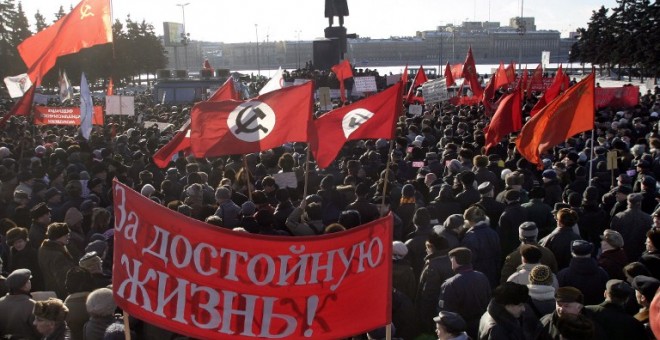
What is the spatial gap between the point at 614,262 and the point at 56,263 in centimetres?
473

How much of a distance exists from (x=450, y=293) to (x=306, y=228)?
2.03m

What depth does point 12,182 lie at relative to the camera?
9516 millimetres

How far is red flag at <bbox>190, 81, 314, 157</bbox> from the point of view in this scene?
7152mm

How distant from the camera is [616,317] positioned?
4.54 meters

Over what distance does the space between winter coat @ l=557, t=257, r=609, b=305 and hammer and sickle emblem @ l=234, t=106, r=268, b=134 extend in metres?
3.33

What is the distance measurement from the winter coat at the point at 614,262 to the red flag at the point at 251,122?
3.14 metres

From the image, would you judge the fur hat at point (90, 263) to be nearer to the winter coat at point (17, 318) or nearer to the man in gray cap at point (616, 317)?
the winter coat at point (17, 318)

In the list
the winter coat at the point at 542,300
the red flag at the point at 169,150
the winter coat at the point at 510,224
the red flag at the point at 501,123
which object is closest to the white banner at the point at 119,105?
the red flag at the point at 169,150

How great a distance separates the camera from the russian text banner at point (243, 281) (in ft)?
11.1

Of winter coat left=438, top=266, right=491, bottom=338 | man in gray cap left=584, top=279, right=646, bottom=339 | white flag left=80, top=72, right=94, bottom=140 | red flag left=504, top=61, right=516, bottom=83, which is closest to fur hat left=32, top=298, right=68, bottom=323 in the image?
winter coat left=438, top=266, right=491, bottom=338

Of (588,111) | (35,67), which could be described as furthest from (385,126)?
(35,67)

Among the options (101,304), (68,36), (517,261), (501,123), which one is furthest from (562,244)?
(68,36)

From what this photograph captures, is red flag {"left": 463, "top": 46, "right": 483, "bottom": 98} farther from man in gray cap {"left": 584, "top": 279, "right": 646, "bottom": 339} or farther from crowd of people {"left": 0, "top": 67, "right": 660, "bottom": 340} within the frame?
man in gray cap {"left": 584, "top": 279, "right": 646, "bottom": 339}

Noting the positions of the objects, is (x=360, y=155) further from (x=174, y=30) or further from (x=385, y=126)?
(x=174, y=30)
